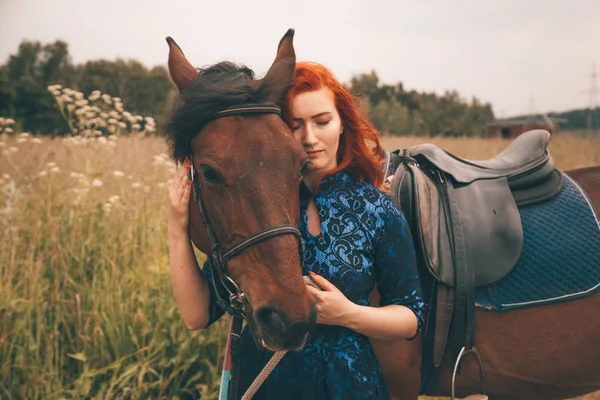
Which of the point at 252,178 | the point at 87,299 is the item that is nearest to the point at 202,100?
the point at 252,178

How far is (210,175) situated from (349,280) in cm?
52

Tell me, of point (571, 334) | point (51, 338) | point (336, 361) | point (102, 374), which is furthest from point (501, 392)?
point (51, 338)

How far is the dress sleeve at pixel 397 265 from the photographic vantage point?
4.62 feet

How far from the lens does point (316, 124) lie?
4.83 feet

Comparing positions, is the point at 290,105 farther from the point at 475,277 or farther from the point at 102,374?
the point at 102,374

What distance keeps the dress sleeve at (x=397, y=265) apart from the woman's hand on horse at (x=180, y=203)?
2.09 ft

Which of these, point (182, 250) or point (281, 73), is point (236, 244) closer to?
point (182, 250)

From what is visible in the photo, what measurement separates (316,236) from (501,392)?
126 centimetres

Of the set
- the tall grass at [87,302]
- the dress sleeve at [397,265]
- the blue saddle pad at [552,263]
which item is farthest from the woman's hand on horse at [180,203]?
the tall grass at [87,302]

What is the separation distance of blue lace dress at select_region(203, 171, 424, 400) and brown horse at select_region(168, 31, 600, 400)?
0.17 meters

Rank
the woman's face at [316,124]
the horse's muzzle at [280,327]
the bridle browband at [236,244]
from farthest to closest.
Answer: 1. the woman's face at [316,124]
2. the bridle browband at [236,244]
3. the horse's muzzle at [280,327]

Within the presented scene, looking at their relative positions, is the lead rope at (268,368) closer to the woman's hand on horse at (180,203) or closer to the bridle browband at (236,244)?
the bridle browband at (236,244)

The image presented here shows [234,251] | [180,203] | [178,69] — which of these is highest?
[178,69]

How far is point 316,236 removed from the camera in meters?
1.41
